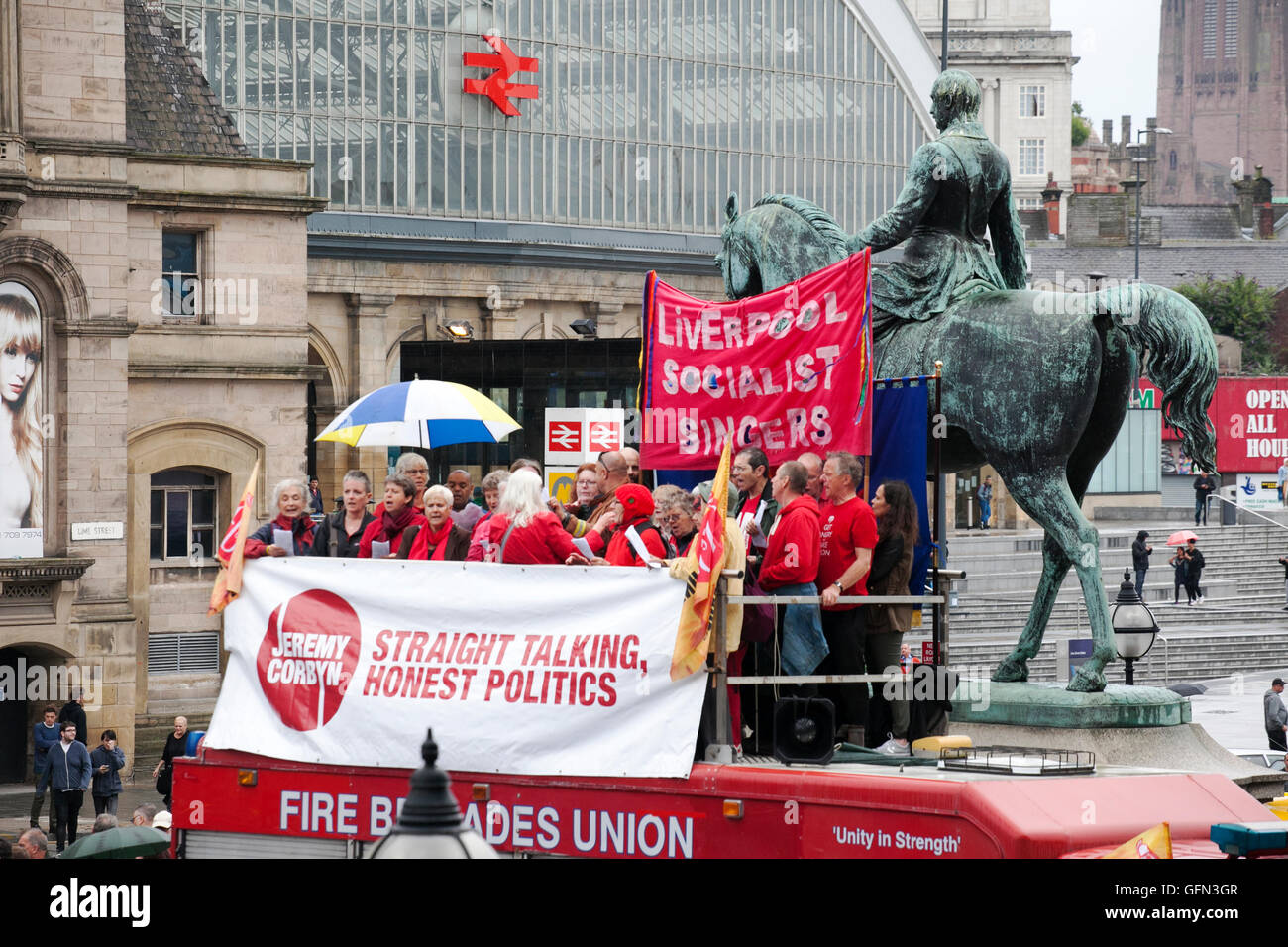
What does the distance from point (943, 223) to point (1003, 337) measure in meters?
1.17

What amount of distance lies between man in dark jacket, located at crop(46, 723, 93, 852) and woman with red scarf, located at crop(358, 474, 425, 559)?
18737 mm

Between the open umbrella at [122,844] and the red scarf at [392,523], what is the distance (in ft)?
13.4

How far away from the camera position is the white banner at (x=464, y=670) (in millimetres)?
10977

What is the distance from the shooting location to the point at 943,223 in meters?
14.5

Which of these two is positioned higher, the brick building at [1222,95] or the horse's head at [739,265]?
the brick building at [1222,95]

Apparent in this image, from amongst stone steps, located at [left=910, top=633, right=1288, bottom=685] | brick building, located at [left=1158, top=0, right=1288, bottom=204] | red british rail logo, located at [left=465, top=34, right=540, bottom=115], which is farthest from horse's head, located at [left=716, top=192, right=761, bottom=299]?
brick building, located at [left=1158, top=0, right=1288, bottom=204]

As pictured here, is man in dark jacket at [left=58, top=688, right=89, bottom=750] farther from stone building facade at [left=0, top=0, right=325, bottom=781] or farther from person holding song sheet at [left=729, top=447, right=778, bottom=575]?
person holding song sheet at [left=729, top=447, right=778, bottom=575]

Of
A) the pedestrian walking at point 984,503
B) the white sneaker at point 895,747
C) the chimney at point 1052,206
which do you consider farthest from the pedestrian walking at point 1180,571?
the chimney at point 1052,206

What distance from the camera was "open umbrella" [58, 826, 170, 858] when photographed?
53.2 feet

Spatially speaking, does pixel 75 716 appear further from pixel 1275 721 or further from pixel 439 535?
pixel 439 535

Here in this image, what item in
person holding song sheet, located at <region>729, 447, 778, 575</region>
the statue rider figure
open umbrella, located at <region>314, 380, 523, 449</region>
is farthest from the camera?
open umbrella, located at <region>314, 380, 523, 449</region>

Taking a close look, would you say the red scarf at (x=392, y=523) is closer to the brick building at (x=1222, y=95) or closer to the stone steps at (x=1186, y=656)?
the stone steps at (x=1186, y=656)

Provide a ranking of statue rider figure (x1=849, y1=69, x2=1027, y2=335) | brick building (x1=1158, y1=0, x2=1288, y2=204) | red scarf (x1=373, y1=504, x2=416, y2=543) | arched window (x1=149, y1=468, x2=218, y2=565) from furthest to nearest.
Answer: brick building (x1=1158, y1=0, x2=1288, y2=204)
arched window (x1=149, y1=468, x2=218, y2=565)
statue rider figure (x1=849, y1=69, x2=1027, y2=335)
red scarf (x1=373, y1=504, x2=416, y2=543)
